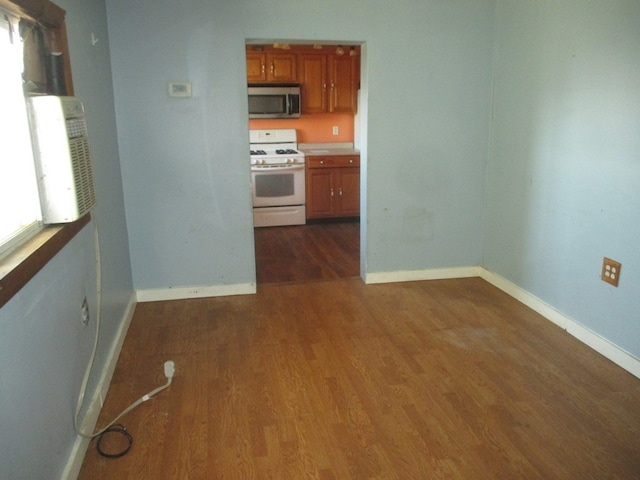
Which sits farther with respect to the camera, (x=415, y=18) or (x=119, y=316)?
(x=415, y=18)

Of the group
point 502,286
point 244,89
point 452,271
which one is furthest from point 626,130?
point 244,89

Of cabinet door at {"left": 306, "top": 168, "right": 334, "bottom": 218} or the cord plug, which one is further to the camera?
cabinet door at {"left": 306, "top": 168, "right": 334, "bottom": 218}

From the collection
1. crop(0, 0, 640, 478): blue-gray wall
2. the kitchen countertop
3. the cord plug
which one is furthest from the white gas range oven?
the cord plug

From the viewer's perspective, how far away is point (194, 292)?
12.4 ft

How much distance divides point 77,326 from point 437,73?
9.72 feet

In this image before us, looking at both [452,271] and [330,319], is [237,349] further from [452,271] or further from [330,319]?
[452,271]

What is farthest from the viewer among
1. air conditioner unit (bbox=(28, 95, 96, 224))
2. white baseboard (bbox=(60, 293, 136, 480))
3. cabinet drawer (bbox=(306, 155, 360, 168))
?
cabinet drawer (bbox=(306, 155, 360, 168))

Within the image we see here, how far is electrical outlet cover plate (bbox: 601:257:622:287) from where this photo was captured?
271 centimetres

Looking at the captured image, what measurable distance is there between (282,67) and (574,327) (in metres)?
4.30

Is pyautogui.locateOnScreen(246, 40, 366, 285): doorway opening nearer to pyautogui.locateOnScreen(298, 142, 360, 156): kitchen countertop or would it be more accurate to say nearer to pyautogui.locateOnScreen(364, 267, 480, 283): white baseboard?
pyautogui.locateOnScreen(298, 142, 360, 156): kitchen countertop

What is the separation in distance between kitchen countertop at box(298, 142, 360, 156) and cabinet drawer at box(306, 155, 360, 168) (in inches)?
3.2

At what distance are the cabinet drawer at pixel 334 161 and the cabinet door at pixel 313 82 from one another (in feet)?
2.29

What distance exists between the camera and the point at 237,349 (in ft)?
9.70

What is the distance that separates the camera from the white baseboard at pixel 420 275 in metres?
4.02
